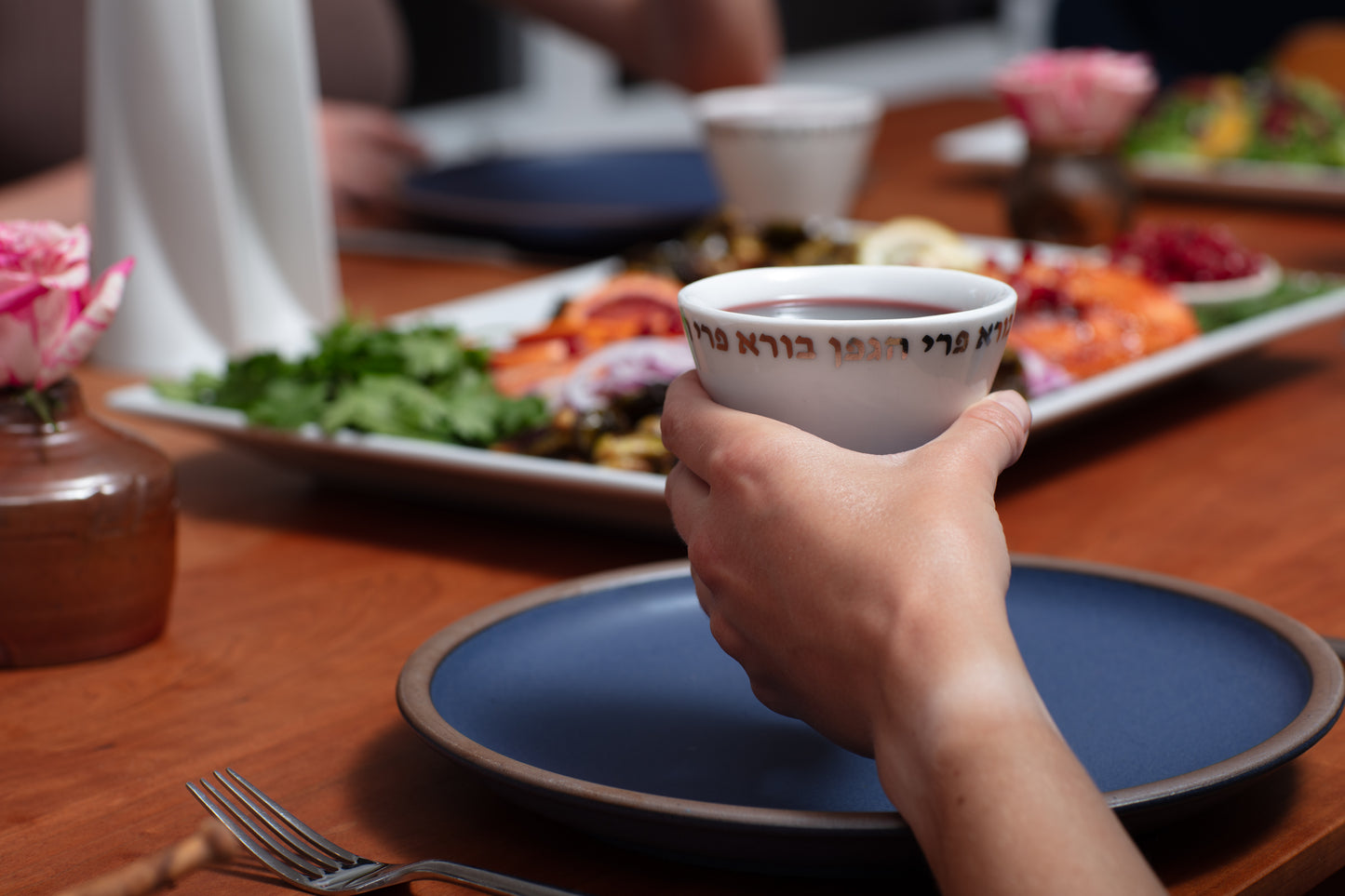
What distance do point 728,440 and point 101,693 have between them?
14.6 inches

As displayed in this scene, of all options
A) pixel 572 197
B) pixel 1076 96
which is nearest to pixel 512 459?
pixel 1076 96

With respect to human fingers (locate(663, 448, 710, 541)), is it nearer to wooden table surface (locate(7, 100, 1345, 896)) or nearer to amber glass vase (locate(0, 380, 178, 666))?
wooden table surface (locate(7, 100, 1345, 896))

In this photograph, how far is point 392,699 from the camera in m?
0.70

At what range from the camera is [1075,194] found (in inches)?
64.9

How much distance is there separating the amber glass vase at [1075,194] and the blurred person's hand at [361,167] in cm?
84

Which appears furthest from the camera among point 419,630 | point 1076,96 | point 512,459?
point 1076,96

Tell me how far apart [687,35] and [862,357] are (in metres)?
1.64

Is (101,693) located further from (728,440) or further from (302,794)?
(728,440)

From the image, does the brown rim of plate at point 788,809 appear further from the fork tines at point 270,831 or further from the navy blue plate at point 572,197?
the navy blue plate at point 572,197

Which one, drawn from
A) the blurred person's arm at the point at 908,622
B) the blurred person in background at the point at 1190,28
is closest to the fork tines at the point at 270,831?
the blurred person's arm at the point at 908,622

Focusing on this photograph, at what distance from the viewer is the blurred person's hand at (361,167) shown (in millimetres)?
2104

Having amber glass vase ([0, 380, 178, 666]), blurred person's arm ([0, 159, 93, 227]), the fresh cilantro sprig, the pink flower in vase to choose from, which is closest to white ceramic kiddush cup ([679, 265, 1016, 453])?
amber glass vase ([0, 380, 178, 666])

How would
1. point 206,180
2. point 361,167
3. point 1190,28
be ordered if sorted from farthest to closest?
point 1190,28, point 361,167, point 206,180

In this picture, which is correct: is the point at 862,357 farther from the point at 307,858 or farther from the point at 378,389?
the point at 378,389
